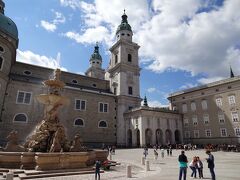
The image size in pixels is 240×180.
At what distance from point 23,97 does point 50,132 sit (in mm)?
21848

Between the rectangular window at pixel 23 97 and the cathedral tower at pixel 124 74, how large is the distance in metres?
18.9

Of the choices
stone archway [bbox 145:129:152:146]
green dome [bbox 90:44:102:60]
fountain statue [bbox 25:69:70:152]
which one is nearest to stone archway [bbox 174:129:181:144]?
stone archway [bbox 145:129:152:146]

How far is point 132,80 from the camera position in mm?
46094

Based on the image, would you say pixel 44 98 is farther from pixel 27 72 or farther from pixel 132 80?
pixel 132 80

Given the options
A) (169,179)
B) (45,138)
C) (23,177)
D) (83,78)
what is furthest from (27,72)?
(169,179)

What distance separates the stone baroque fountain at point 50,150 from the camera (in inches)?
415

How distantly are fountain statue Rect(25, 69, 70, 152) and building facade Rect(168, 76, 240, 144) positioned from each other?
32.0m

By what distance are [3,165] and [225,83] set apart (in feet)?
124

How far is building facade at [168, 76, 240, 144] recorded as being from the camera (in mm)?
34250

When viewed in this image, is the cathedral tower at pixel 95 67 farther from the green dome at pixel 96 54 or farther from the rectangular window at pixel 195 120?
the rectangular window at pixel 195 120

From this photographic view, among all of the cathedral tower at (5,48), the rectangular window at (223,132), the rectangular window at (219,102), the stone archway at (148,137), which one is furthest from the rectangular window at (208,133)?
the cathedral tower at (5,48)

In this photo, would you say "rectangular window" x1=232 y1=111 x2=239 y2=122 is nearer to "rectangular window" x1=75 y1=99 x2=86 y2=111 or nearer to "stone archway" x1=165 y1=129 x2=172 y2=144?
"stone archway" x1=165 y1=129 x2=172 y2=144

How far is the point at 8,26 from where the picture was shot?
105ft

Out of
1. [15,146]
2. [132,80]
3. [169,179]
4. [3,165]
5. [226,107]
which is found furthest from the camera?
[132,80]
